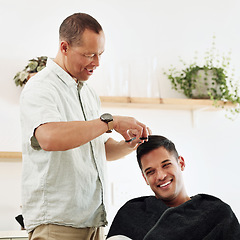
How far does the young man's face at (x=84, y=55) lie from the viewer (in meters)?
1.67

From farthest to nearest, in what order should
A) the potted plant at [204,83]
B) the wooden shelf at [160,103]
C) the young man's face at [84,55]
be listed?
the potted plant at [204,83] < the wooden shelf at [160,103] < the young man's face at [84,55]

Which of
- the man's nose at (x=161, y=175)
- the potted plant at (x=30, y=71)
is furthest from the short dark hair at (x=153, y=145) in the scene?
the potted plant at (x=30, y=71)

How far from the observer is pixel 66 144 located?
1.46 meters

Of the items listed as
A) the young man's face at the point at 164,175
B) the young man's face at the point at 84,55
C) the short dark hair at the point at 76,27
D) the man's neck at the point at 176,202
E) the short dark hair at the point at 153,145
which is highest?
the short dark hair at the point at 76,27

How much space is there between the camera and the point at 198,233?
158cm

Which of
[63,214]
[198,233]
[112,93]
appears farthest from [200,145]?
[63,214]

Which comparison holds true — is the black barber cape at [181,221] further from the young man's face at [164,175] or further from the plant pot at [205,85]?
the plant pot at [205,85]

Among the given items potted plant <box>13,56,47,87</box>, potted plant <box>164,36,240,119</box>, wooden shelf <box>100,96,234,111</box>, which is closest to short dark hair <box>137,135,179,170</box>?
wooden shelf <box>100,96,234,111</box>

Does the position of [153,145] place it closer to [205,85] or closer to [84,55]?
[84,55]

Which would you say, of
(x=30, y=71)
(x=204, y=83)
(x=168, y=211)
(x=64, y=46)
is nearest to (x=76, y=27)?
(x=64, y=46)

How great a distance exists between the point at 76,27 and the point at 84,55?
0.40 feet

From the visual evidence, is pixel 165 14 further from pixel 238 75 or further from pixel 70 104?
pixel 70 104

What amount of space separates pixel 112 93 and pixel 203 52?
883 millimetres

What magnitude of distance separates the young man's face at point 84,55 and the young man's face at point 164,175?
0.48 m
